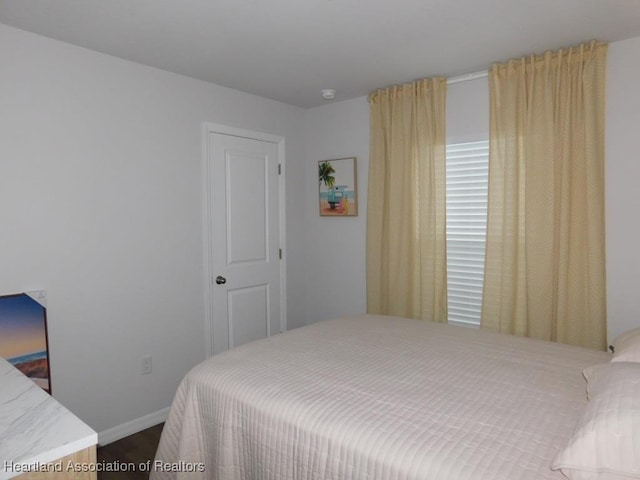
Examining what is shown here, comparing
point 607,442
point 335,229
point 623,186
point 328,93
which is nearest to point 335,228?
point 335,229

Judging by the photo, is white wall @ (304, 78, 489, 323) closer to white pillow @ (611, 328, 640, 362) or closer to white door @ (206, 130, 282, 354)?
white door @ (206, 130, 282, 354)

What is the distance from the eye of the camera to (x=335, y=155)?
156 inches

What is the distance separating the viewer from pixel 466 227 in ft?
10.5

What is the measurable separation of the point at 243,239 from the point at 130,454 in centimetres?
174

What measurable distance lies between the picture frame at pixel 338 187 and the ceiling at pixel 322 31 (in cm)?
93

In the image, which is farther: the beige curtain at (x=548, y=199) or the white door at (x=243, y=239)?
the white door at (x=243, y=239)

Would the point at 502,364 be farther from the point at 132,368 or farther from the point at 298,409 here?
the point at 132,368

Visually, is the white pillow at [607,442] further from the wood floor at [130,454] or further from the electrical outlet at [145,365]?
the electrical outlet at [145,365]

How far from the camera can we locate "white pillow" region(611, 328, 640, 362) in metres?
1.63

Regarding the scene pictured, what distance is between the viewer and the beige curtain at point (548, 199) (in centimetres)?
259

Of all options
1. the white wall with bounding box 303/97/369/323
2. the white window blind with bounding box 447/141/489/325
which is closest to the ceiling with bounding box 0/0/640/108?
the white window blind with bounding box 447/141/489/325

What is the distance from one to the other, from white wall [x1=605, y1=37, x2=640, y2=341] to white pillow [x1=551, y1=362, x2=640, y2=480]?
162cm

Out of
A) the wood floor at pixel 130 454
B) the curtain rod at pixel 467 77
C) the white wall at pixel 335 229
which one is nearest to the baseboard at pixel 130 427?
the wood floor at pixel 130 454

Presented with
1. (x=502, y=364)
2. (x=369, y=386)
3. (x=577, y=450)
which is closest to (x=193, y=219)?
(x=369, y=386)
